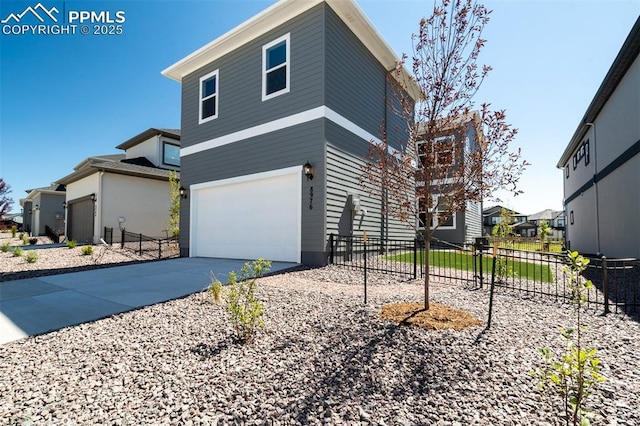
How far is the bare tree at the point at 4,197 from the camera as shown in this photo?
16.8 metres

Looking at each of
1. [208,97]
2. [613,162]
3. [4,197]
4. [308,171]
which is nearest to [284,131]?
[308,171]

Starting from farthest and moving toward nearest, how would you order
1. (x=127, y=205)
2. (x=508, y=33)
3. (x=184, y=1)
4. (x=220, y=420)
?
(x=127, y=205)
(x=184, y=1)
(x=508, y=33)
(x=220, y=420)

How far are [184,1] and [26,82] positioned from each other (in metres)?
7.66

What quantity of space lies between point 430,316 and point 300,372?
1.93m

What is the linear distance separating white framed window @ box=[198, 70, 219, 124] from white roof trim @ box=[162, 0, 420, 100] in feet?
1.80

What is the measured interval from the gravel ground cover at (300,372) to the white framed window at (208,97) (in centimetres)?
823

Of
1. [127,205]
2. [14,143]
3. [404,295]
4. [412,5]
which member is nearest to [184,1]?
[412,5]

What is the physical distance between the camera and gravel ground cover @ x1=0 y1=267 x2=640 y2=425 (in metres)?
2.13

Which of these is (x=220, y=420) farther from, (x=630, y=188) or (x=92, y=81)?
(x=92, y=81)

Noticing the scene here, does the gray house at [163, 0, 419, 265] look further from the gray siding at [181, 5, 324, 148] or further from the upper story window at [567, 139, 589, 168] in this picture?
the upper story window at [567, 139, 589, 168]

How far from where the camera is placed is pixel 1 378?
2.64 metres

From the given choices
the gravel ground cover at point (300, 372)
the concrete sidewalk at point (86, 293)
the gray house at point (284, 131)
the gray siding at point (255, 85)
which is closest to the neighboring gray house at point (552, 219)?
the gray house at point (284, 131)

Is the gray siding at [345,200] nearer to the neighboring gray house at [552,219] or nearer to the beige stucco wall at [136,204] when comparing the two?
the beige stucco wall at [136,204]

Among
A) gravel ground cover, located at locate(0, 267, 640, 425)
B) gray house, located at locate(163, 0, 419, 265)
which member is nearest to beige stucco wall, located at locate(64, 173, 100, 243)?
gray house, located at locate(163, 0, 419, 265)
